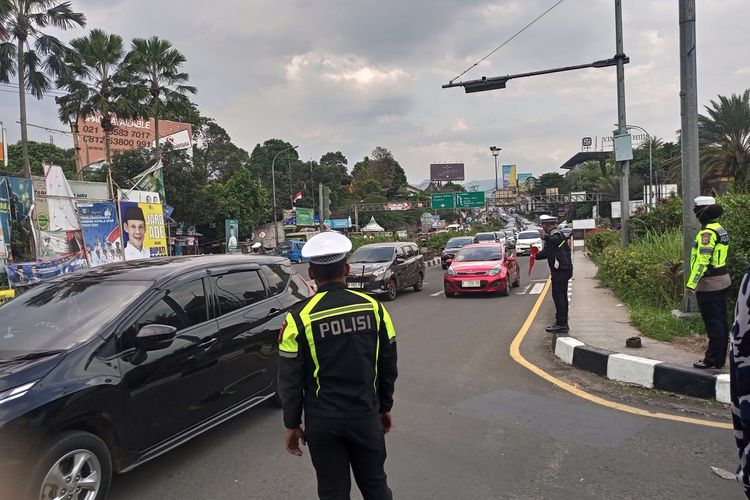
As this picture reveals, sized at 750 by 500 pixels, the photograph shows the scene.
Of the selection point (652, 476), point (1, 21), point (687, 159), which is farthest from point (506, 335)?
point (1, 21)

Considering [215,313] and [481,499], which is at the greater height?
[215,313]

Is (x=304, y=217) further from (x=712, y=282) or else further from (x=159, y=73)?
(x=712, y=282)

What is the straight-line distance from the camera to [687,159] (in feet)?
24.9

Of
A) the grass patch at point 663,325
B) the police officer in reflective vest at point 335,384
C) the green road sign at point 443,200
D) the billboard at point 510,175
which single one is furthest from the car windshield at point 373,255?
the billboard at point 510,175

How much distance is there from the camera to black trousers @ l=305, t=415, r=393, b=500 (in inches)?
91.1

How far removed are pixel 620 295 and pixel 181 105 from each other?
2722 centimetres

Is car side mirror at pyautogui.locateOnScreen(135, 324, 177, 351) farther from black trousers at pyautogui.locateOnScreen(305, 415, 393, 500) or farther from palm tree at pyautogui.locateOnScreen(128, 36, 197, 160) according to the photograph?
palm tree at pyautogui.locateOnScreen(128, 36, 197, 160)

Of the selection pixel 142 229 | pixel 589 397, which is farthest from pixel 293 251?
pixel 589 397

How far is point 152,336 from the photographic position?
353 centimetres

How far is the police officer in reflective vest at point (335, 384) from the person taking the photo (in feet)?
7.61

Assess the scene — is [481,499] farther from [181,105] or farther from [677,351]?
[181,105]

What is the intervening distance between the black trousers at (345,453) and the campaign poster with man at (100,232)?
18758mm

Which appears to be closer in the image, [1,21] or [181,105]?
[1,21]

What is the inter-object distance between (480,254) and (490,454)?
11355 mm
